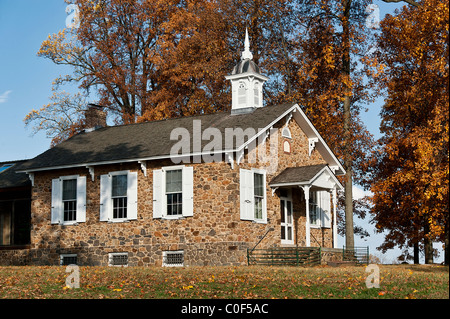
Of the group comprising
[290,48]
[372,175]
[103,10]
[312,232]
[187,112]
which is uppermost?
[103,10]

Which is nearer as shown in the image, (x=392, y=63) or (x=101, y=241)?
(x=101, y=241)

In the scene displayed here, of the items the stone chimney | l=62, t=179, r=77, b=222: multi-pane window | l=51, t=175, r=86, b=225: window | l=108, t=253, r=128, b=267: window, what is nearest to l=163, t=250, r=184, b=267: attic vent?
l=108, t=253, r=128, b=267: window

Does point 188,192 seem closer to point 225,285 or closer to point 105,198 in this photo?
point 105,198

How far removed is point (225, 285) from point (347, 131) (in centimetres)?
1569

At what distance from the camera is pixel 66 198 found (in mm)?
25984

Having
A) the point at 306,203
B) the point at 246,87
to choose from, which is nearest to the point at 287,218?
the point at 306,203

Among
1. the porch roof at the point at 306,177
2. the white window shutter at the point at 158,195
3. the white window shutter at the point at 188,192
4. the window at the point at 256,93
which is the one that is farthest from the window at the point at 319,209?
the white window shutter at the point at 158,195

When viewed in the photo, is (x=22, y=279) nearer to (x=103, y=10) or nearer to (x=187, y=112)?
(x=187, y=112)

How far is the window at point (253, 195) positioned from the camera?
2264 cm

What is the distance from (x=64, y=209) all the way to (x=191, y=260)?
6.28 metres

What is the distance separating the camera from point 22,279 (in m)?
16.8

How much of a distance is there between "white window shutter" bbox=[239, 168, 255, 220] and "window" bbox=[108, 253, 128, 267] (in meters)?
4.86

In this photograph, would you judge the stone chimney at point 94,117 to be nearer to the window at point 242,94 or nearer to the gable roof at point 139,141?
the gable roof at point 139,141
